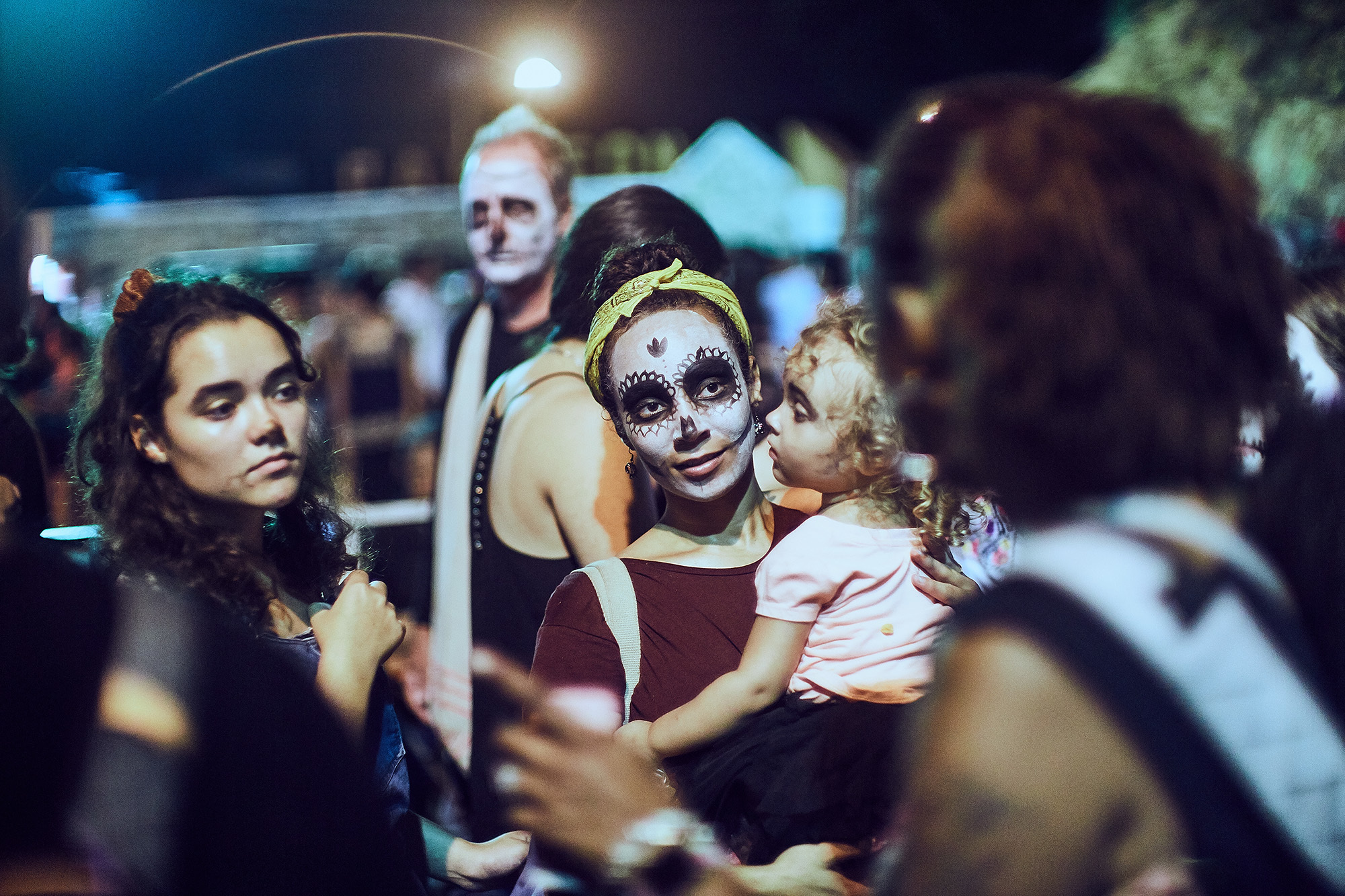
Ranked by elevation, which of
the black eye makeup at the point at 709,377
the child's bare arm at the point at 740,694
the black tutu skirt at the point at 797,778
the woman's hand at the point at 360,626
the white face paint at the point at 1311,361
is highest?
the white face paint at the point at 1311,361

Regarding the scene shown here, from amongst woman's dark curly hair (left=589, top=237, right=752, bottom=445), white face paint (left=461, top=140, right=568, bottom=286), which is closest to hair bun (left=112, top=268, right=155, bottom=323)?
woman's dark curly hair (left=589, top=237, right=752, bottom=445)

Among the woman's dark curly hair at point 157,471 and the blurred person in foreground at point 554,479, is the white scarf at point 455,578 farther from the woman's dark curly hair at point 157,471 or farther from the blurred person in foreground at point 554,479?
the woman's dark curly hair at point 157,471

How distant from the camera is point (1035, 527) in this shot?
3.32 ft

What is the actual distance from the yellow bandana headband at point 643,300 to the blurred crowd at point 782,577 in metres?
0.01

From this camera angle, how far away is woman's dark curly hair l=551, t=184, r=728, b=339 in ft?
7.30

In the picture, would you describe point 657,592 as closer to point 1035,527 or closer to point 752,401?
point 752,401

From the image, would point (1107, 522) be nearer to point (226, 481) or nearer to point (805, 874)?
point (805, 874)

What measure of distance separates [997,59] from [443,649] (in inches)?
336

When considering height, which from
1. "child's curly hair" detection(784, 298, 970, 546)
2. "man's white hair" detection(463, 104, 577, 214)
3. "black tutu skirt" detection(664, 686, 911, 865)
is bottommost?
"black tutu skirt" detection(664, 686, 911, 865)

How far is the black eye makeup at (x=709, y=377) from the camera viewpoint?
1727mm

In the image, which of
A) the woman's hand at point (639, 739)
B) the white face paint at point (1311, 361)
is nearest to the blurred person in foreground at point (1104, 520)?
the woman's hand at point (639, 739)

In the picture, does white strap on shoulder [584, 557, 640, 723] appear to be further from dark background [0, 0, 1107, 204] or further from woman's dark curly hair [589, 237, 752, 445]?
dark background [0, 0, 1107, 204]

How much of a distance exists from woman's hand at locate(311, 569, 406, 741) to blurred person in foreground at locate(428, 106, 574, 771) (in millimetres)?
1131

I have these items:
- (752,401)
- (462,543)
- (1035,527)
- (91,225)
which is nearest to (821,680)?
(752,401)
